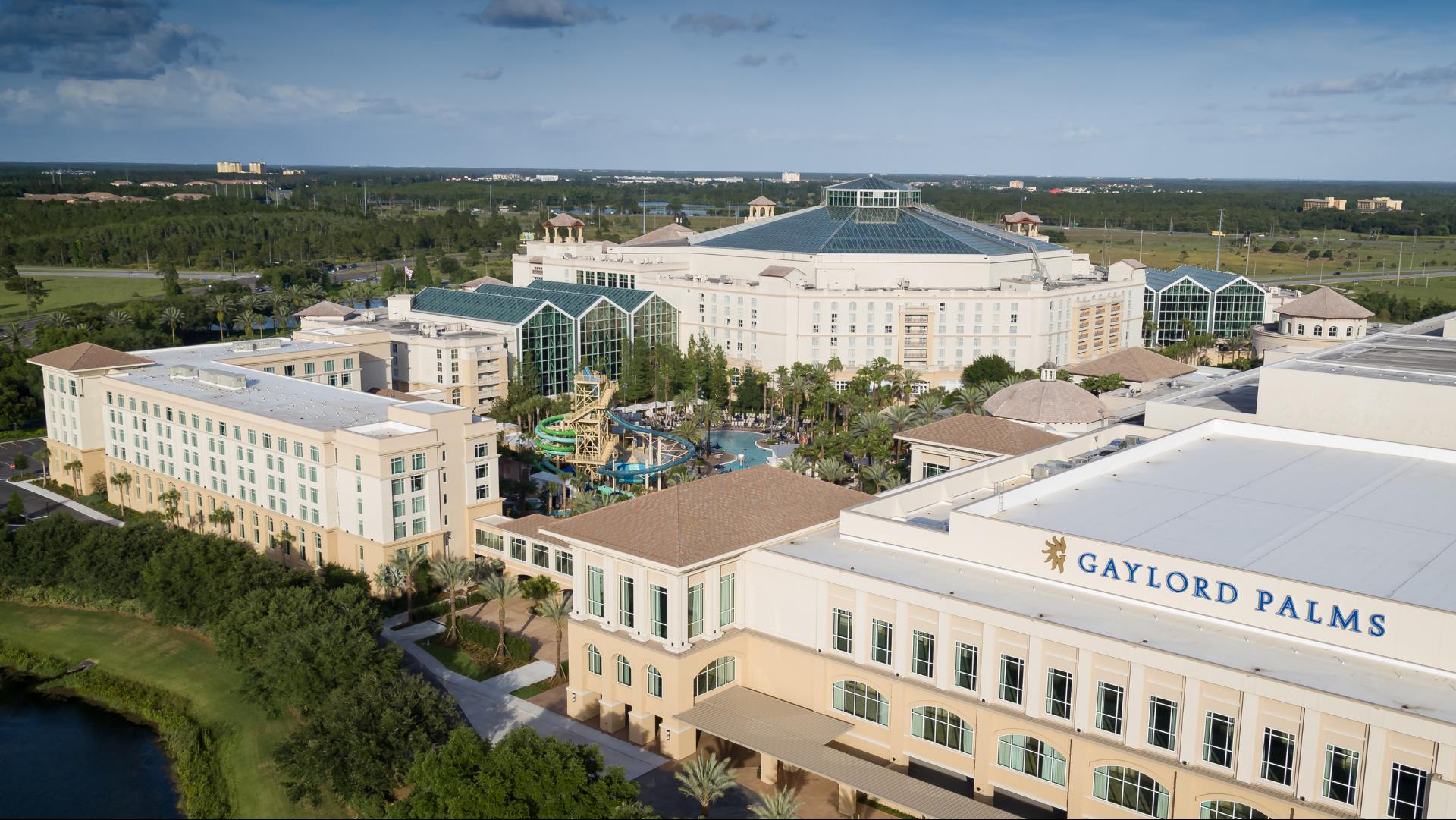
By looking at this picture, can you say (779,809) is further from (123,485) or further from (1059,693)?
(123,485)

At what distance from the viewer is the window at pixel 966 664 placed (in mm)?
39031

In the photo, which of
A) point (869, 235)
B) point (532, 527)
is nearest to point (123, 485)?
point (532, 527)

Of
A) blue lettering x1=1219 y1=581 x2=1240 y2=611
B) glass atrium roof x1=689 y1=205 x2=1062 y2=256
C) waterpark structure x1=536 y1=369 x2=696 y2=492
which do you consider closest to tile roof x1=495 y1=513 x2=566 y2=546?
waterpark structure x1=536 y1=369 x2=696 y2=492

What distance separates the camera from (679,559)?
42.5m

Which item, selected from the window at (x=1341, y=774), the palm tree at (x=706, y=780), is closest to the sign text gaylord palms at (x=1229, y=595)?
the window at (x=1341, y=774)

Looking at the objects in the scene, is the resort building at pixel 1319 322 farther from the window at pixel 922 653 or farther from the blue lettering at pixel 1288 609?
the window at pixel 922 653

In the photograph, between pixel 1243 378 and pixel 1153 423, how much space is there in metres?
13.4

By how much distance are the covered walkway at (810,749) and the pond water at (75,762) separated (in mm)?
20292

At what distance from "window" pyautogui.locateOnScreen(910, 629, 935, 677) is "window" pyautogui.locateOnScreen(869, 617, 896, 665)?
0.88 m

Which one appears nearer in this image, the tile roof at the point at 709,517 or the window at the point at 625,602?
the tile roof at the point at 709,517

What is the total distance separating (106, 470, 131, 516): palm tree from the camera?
7419 centimetres

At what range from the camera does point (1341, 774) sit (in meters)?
32.3

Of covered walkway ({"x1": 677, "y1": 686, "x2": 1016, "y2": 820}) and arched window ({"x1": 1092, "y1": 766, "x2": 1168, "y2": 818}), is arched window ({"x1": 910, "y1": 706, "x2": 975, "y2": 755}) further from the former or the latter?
arched window ({"x1": 1092, "y1": 766, "x2": 1168, "y2": 818})

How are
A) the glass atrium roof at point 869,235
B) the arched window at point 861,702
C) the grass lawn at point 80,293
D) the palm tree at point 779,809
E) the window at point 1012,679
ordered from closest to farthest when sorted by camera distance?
the palm tree at point 779,809, the window at point 1012,679, the arched window at point 861,702, the glass atrium roof at point 869,235, the grass lawn at point 80,293
